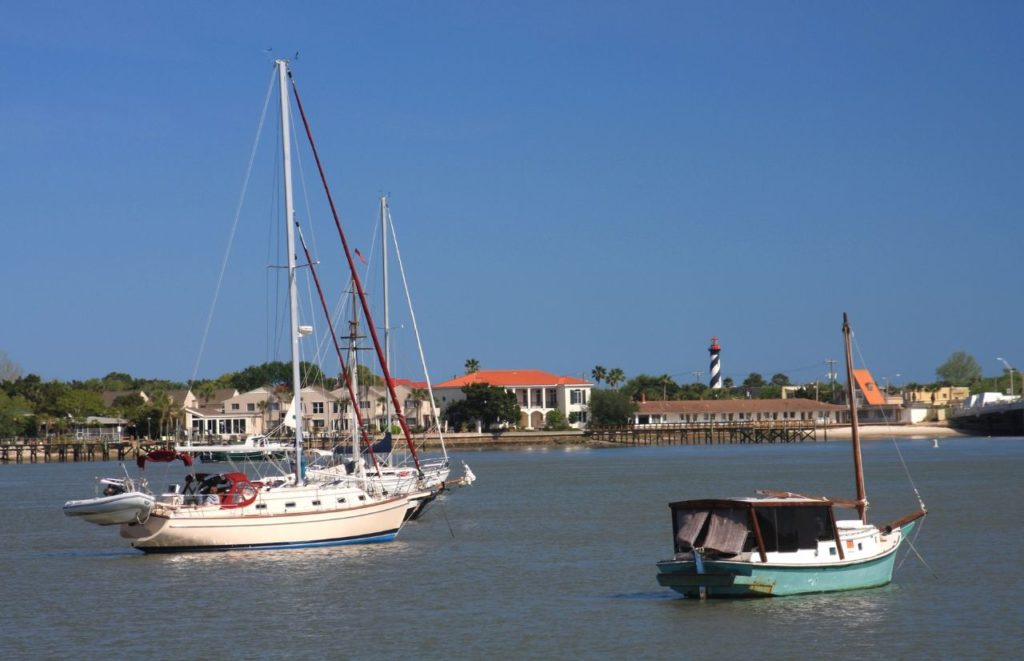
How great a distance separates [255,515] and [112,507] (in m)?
4.16

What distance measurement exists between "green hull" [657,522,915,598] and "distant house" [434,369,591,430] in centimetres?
16161

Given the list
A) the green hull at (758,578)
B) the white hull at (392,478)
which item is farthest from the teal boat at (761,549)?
the white hull at (392,478)

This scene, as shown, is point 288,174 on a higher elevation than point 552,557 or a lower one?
higher

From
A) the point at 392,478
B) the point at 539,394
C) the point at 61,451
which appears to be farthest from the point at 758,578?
the point at 539,394

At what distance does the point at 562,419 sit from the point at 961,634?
162338 mm

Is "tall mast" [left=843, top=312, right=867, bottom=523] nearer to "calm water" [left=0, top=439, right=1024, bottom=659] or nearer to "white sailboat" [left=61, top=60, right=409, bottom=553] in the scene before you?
"calm water" [left=0, top=439, right=1024, bottom=659]

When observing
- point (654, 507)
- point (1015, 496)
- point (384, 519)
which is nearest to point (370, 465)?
point (654, 507)

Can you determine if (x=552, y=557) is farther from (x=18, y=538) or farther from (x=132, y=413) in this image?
(x=132, y=413)

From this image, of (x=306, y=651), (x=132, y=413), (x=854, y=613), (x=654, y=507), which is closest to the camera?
(x=306, y=651)

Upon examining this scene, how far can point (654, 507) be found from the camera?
63688mm

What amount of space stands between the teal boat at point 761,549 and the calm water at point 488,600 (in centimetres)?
54

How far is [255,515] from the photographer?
4278cm

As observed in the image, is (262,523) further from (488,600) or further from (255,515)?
(488,600)

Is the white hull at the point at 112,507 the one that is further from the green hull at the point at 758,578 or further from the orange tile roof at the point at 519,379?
the orange tile roof at the point at 519,379
